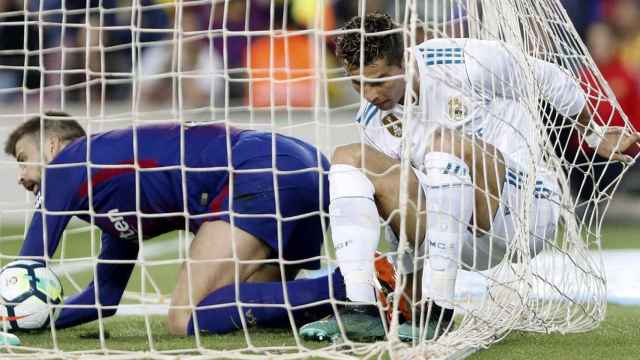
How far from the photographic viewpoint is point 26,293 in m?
4.94

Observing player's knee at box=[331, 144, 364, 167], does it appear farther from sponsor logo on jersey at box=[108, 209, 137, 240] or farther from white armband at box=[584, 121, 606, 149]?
white armband at box=[584, 121, 606, 149]

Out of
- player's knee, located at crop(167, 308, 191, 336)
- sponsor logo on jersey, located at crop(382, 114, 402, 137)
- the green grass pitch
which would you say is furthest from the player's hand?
player's knee, located at crop(167, 308, 191, 336)

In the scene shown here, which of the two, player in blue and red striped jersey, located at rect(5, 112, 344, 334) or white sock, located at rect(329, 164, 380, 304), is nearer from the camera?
white sock, located at rect(329, 164, 380, 304)

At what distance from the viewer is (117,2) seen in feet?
32.9

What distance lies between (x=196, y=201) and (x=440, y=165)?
1194 mm

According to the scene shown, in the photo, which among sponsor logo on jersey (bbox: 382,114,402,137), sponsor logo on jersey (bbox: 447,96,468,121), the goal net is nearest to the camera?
the goal net

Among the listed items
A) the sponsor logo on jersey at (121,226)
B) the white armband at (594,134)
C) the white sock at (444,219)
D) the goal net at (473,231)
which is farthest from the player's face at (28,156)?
the white armband at (594,134)

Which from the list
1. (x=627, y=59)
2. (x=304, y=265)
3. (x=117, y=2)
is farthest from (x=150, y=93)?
(x=304, y=265)

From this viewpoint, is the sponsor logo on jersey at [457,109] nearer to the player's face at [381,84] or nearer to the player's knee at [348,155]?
the player's face at [381,84]

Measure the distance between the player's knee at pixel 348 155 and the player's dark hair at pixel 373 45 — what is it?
0.34 meters

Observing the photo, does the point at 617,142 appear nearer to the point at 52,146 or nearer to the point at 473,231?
the point at 473,231

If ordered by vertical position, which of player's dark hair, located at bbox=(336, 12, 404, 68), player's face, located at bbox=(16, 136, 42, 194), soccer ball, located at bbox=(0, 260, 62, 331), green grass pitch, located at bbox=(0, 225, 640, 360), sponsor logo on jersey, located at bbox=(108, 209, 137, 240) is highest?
player's dark hair, located at bbox=(336, 12, 404, 68)

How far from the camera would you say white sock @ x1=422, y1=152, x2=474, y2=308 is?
443cm

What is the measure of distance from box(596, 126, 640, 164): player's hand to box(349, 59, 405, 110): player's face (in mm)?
996
